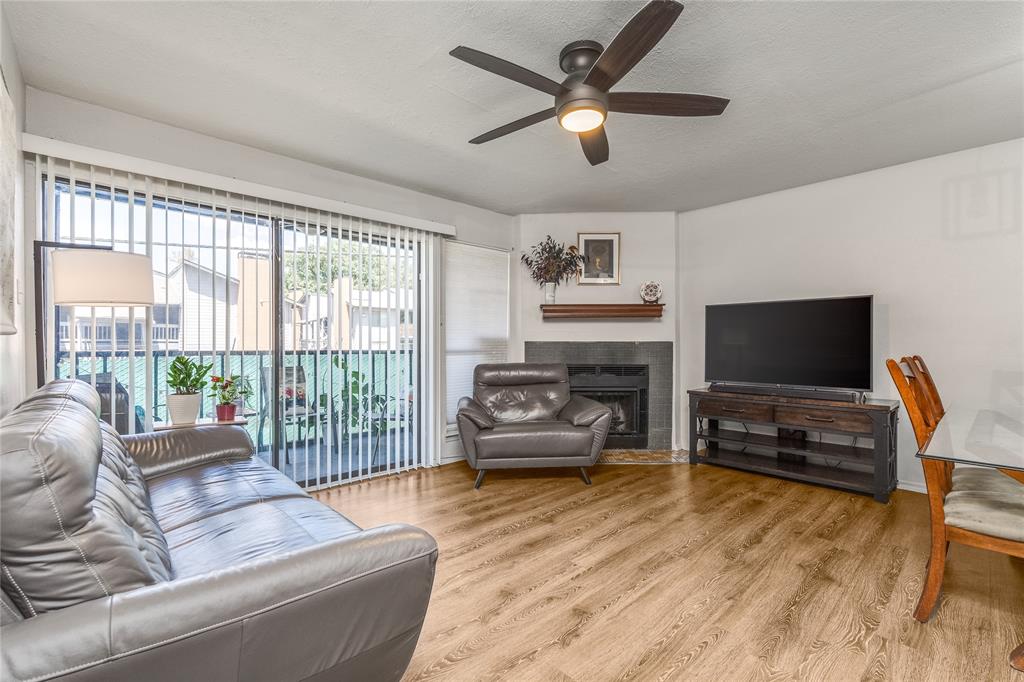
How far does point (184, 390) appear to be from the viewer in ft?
8.98

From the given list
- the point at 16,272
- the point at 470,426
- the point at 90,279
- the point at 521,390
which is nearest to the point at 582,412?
the point at 521,390

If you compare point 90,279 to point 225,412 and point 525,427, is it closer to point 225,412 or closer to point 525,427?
point 225,412

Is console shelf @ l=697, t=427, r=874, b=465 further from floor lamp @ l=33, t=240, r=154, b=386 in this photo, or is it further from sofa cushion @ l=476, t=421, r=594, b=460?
floor lamp @ l=33, t=240, r=154, b=386

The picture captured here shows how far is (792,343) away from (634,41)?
117 inches

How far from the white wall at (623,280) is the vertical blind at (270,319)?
1.10m

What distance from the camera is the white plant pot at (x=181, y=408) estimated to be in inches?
106

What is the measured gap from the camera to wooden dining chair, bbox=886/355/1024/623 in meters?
1.73

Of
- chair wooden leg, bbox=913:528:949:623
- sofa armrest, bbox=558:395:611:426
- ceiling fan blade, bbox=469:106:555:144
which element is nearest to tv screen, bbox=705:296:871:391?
sofa armrest, bbox=558:395:611:426

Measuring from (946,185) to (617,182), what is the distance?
2.24 meters

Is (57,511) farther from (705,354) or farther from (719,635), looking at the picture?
(705,354)

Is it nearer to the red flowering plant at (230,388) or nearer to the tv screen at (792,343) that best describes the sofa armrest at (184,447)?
the red flowering plant at (230,388)

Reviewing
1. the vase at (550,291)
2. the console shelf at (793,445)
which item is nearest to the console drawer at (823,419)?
the console shelf at (793,445)

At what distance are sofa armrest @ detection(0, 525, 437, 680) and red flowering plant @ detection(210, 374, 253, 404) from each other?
216cm

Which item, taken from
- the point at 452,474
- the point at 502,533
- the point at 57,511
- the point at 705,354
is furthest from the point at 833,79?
the point at 452,474
